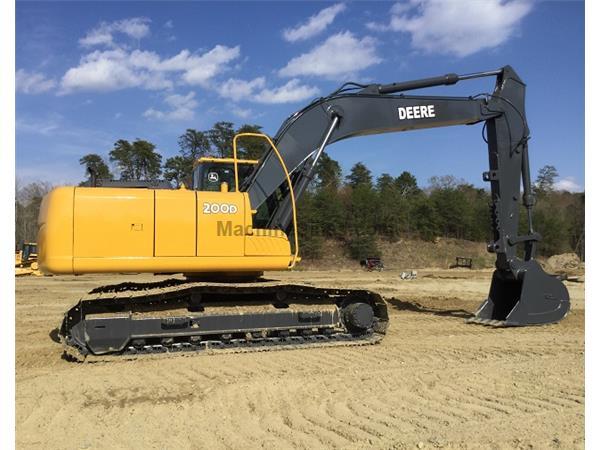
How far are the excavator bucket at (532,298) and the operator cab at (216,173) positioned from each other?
5585 mm

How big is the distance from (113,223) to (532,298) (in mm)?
7702

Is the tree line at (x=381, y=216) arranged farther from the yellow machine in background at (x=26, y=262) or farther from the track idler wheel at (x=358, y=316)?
the track idler wheel at (x=358, y=316)

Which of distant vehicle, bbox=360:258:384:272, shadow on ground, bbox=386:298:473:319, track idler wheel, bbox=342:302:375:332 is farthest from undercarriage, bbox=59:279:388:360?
distant vehicle, bbox=360:258:384:272

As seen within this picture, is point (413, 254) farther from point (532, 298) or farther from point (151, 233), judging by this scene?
point (151, 233)

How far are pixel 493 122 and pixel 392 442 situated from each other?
7.66 m

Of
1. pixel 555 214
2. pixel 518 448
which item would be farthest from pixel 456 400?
pixel 555 214

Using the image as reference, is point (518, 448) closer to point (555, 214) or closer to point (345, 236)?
point (345, 236)

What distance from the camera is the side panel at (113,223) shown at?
22.1ft

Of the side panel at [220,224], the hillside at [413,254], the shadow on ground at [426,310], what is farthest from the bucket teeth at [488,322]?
the hillside at [413,254]

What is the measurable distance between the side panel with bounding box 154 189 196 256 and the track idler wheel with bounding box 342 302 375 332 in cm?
270

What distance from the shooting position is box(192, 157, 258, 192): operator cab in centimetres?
803

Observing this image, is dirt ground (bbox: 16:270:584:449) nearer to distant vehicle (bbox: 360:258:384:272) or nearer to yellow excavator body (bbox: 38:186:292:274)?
yellow excavator body (bbox: 38:186:292:274)

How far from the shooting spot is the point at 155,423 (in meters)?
4.68

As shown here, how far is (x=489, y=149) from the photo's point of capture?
10.1 meters
